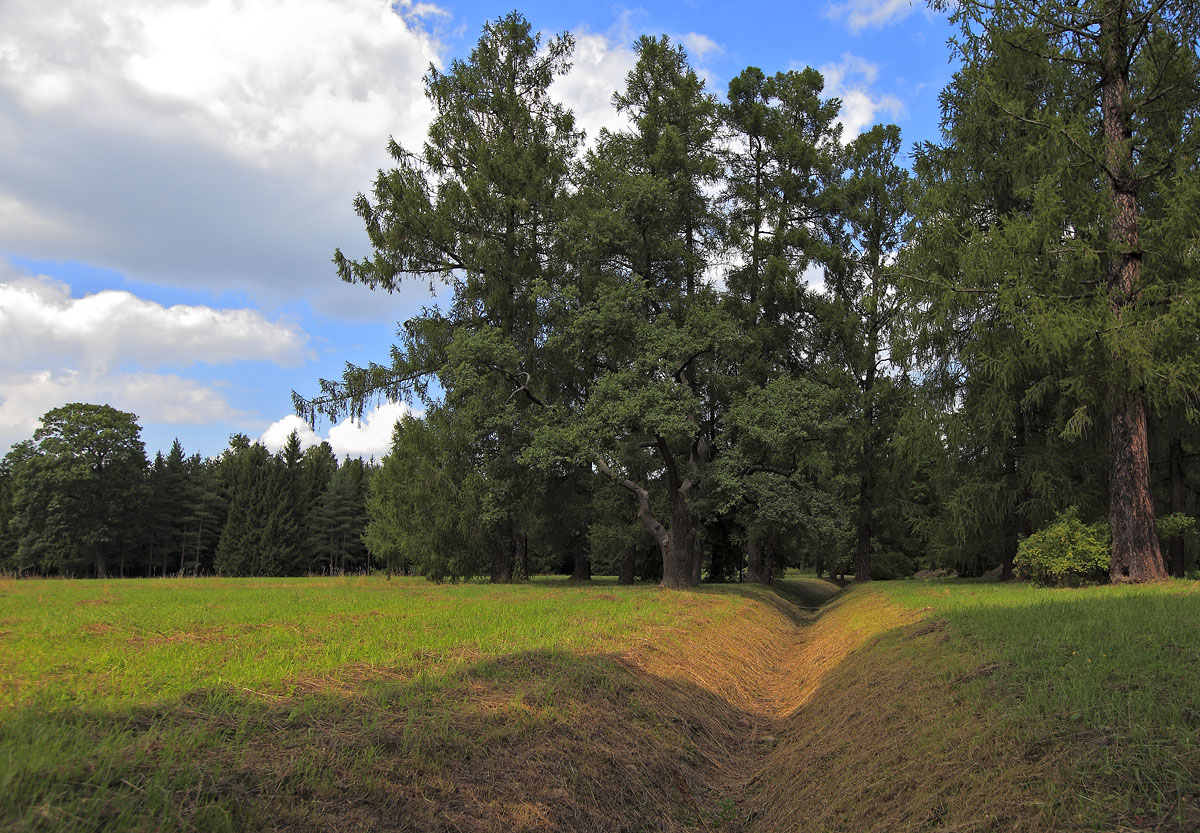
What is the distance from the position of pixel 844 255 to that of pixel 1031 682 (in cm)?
2647

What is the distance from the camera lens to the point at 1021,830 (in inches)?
143

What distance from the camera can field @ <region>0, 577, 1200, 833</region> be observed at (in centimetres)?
344

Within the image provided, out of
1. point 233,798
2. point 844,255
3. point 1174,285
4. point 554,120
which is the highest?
point 554,120

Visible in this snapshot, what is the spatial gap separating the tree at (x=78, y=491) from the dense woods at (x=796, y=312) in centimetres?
3825

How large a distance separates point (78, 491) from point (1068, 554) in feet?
202

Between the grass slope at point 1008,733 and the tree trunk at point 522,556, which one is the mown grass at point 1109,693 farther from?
the tree trunk at point 522,556

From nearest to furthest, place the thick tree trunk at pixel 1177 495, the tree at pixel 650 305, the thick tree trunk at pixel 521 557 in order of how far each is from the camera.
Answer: the tree at pixel 650 305
the thick tree trunk at pixel 1177 495
the thick tree trunk at pixel 521 557

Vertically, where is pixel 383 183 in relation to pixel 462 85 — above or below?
below

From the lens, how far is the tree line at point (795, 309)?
50.1ft

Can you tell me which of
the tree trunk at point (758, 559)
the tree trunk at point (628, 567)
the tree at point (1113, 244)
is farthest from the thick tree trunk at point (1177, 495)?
the tree trunk at point (628, 567)

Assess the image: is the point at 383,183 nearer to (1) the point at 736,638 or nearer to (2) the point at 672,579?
(2) the point at 672,579

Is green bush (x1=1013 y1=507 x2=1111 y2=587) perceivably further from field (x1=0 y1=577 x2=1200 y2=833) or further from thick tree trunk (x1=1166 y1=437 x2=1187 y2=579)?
thick tree trunk (x1=1166 y1=437 x2=1187 y2=579)

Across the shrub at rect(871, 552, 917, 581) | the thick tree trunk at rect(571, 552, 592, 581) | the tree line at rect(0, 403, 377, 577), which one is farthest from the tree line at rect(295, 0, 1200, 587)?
the tree line at rect(0, 403, 377, 577)

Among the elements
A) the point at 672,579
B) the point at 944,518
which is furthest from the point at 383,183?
the point at 944,518
